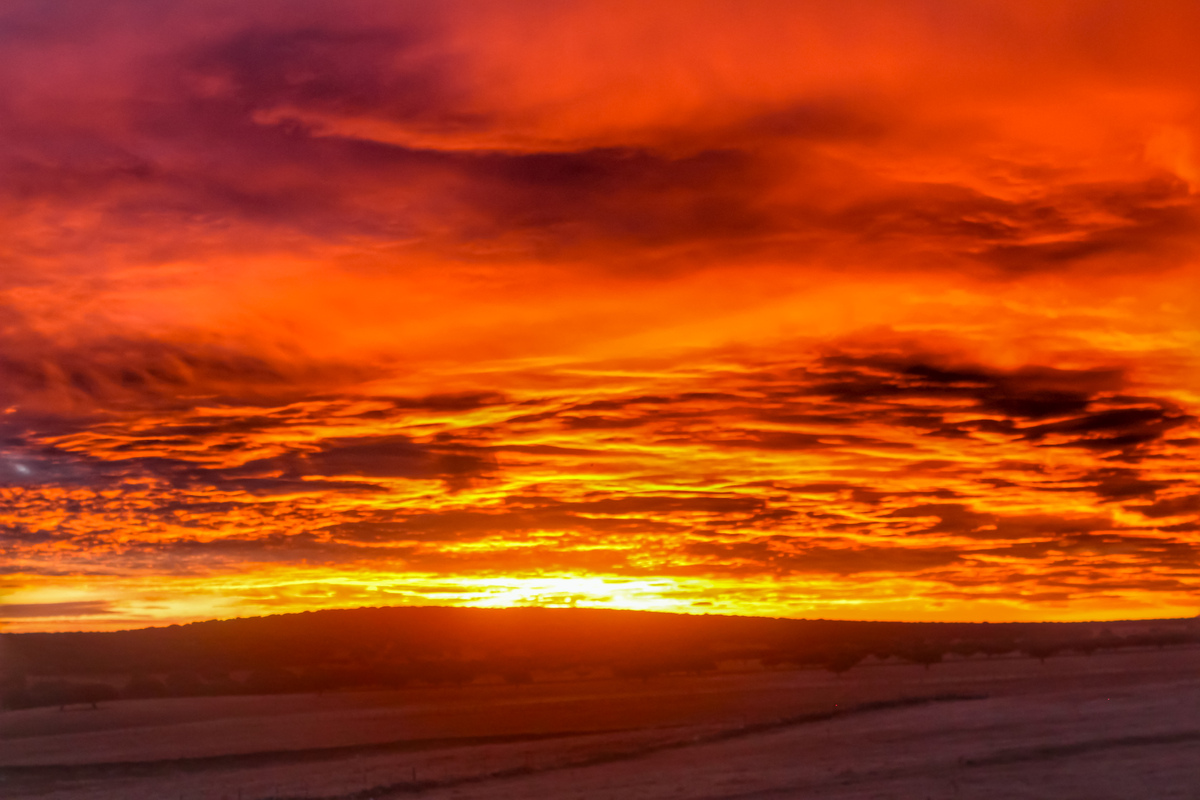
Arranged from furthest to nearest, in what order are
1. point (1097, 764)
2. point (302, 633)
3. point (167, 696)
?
point (302, 633)
point (167, 696)
point (1097, 764)

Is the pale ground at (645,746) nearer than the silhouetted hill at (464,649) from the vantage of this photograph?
Yes

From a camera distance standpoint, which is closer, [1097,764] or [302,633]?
[1097,764]

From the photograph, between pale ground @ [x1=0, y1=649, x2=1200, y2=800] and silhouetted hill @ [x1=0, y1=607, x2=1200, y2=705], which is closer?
pale ground @ [x1=0, y1=649, x2=1200, y2=800]

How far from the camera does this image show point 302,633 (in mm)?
107375

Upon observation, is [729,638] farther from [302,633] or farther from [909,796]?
[909,796]

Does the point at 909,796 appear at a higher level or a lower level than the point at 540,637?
lower

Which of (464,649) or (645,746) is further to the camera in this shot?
(464,649)

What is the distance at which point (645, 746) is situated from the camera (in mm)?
34500

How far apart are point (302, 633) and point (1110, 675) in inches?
3023

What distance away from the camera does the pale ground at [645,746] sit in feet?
87.4

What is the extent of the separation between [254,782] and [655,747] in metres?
12.5

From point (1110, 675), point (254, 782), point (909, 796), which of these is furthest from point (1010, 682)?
point (254, 782)

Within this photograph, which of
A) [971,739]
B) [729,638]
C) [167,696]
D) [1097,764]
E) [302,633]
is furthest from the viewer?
[729,638]

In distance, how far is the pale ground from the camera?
26.6 metres
